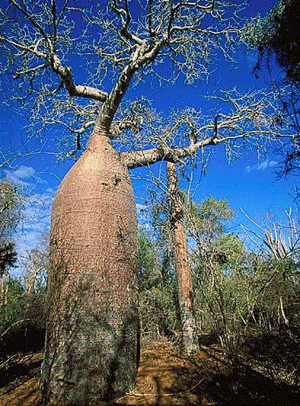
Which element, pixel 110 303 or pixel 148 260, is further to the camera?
pixel 148 260

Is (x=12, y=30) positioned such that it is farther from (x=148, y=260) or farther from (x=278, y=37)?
(x=148, y=260)

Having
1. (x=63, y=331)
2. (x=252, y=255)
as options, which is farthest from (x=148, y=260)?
(x=63, y=331)

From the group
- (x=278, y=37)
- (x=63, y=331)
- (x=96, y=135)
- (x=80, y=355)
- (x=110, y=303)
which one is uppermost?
(x=278, y=37)

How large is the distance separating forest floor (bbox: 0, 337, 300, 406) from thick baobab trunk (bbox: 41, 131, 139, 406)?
257 millimetres

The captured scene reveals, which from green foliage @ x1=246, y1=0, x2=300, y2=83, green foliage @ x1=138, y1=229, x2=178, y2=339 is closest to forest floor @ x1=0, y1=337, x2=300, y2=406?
green foliage @ x1=138, y1=229, x2=178, y2=339

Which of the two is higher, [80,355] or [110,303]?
[110,303]

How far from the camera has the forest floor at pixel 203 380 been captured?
6.82ft

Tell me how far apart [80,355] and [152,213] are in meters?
1.60

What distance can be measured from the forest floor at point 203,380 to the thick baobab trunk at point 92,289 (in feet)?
0.84

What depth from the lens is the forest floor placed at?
2.08m

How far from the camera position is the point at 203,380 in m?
2.53

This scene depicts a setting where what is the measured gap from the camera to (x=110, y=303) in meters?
2.50

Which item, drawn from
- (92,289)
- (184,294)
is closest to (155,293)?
(184,294)

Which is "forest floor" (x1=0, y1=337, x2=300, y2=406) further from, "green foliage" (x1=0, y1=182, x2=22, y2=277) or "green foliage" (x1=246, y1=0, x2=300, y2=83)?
"green foliage" (x1=246, y1=0, x2=300, y2=83)
